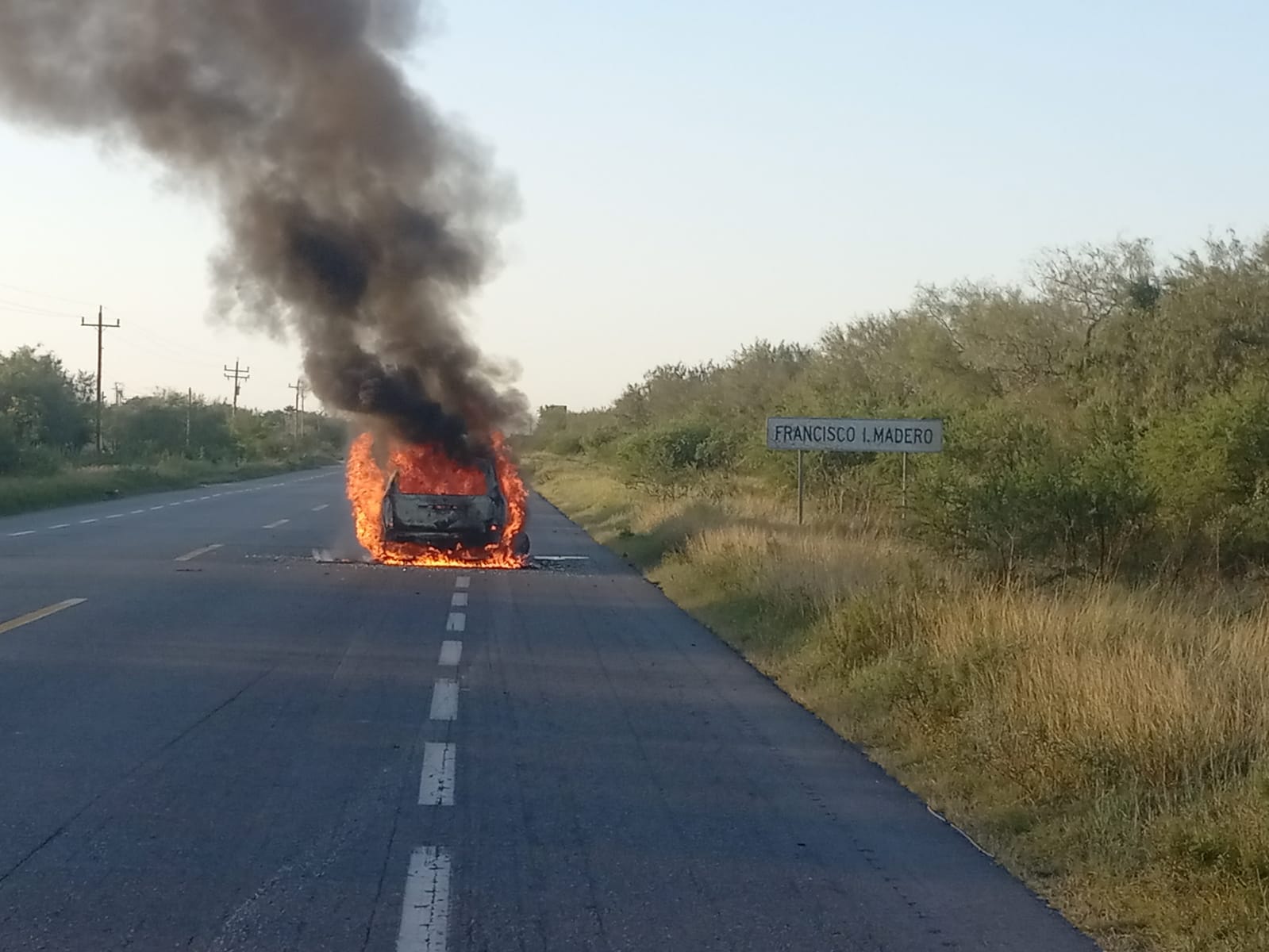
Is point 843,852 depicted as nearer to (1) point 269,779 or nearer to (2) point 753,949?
(2) point 753,949

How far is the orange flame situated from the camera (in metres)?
21.6

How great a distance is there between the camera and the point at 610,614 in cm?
1573

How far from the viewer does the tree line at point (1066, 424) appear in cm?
1797

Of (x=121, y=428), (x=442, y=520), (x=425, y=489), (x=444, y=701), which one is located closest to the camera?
(x=444, y=701)

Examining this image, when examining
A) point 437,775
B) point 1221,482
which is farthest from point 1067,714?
point 1221,482

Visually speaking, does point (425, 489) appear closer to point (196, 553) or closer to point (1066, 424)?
point (196, 553)

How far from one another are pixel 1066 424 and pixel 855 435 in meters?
7.62

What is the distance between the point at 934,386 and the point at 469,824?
2823 centimetres

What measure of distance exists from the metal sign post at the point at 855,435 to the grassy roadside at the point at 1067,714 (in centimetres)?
279

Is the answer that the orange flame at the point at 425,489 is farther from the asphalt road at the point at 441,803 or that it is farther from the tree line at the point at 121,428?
the tree line at the point at 121,428

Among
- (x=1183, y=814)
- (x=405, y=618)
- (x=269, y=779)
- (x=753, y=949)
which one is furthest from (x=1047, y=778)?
(x=405, y=618)

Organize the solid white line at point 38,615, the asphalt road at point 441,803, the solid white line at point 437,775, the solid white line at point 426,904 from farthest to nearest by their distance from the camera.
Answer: the solid white line at point 38,615
the solid white line at point 437,775
the asphalt road at point 441,803
the solid white line at point 426,904

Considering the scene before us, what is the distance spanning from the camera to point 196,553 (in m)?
22.3

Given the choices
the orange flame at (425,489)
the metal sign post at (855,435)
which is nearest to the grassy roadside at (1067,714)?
the metal sign post at (855,435)
